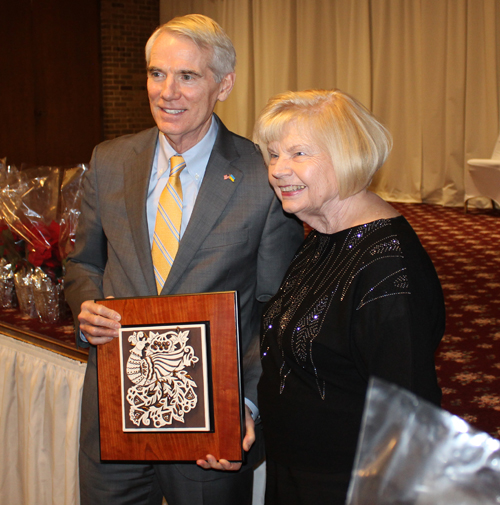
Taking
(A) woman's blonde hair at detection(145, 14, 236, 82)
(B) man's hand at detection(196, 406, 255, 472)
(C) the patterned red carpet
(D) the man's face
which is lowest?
(C) the patterned red carpet

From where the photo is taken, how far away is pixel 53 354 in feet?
7.55

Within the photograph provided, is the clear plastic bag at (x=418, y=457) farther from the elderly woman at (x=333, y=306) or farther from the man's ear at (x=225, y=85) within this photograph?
the man's ear at (x=225, y=85)

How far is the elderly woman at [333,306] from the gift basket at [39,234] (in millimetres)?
1227

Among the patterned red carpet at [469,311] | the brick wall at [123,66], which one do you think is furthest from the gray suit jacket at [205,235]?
the brick wall at [123,66]

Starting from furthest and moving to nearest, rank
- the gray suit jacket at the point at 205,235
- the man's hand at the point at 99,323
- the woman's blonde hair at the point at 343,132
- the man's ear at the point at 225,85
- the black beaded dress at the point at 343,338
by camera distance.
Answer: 1. the man's ear at the point at 225,85
2. the gray suit jacket at the point at 205,235
3. the man's hand at the point at 99,323
4. the woman's blonde hair at the point at 343,132
5. the black beaded dress at the point at 343,338

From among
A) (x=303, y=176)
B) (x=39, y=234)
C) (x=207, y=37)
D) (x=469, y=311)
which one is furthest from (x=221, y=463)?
(x=469, y=311)

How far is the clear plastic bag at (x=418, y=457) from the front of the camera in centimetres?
51

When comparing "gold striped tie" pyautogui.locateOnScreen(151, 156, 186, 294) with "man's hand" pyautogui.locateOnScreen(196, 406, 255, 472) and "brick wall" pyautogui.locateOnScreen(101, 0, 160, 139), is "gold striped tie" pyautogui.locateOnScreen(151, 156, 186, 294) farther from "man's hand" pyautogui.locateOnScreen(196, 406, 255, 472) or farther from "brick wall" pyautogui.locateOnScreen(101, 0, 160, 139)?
"brick wall" pyautogui.locateOnScreen(101, 0, 160, 139)

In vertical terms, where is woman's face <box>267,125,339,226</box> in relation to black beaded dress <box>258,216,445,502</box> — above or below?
above

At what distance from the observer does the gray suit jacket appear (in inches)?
62.6

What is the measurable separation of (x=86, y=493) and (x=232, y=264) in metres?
0.77

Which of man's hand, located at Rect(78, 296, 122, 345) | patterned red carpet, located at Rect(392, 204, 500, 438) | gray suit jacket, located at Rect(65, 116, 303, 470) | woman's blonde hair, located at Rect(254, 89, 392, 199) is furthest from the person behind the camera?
patterned red carpet, located at Rect(392, 204, 500, 438)

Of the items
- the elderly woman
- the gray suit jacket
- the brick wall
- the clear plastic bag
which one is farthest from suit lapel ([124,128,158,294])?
the brick wall

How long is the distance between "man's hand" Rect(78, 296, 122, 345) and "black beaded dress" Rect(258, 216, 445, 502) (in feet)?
1.24
